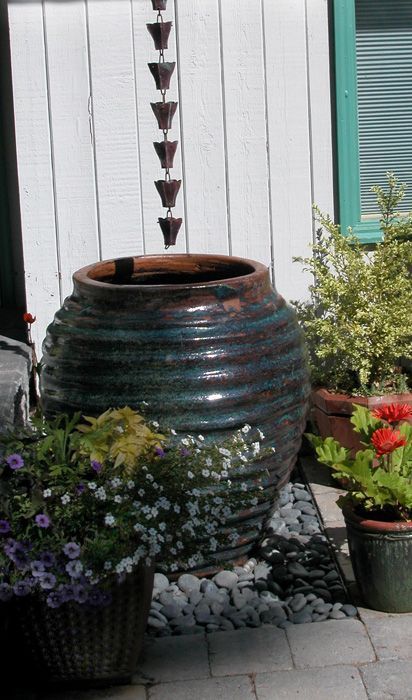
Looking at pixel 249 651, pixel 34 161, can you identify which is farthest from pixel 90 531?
pixel 34 161

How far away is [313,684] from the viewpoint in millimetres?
3859

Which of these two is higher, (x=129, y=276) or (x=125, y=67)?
(x=125, y=67)

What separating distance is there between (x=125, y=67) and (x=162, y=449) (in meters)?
2.33

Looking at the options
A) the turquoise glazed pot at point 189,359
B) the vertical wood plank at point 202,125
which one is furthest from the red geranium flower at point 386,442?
the vertical wood plank at point 202,125

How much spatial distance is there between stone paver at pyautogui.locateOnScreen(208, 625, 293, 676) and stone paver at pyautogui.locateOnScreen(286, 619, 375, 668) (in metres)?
0.04

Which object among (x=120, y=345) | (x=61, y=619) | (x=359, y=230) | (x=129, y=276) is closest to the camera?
(x=61, y=619)

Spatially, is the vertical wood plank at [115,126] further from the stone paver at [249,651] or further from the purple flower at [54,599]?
the purple flower at [54,599]

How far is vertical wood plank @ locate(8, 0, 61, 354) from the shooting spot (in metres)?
5.55

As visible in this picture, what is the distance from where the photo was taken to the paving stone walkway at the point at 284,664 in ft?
12.6

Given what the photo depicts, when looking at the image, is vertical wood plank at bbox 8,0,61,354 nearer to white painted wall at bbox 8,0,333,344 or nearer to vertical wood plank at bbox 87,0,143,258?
white painted wall at bbox 8,0,333,344

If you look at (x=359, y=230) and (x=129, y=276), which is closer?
(x=129, y=276)

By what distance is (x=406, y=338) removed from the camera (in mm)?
5617

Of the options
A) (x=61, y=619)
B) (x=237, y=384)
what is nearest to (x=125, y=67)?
(x=237, y=384)

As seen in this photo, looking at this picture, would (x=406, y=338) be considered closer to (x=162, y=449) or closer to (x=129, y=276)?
(x=129, y=276)
